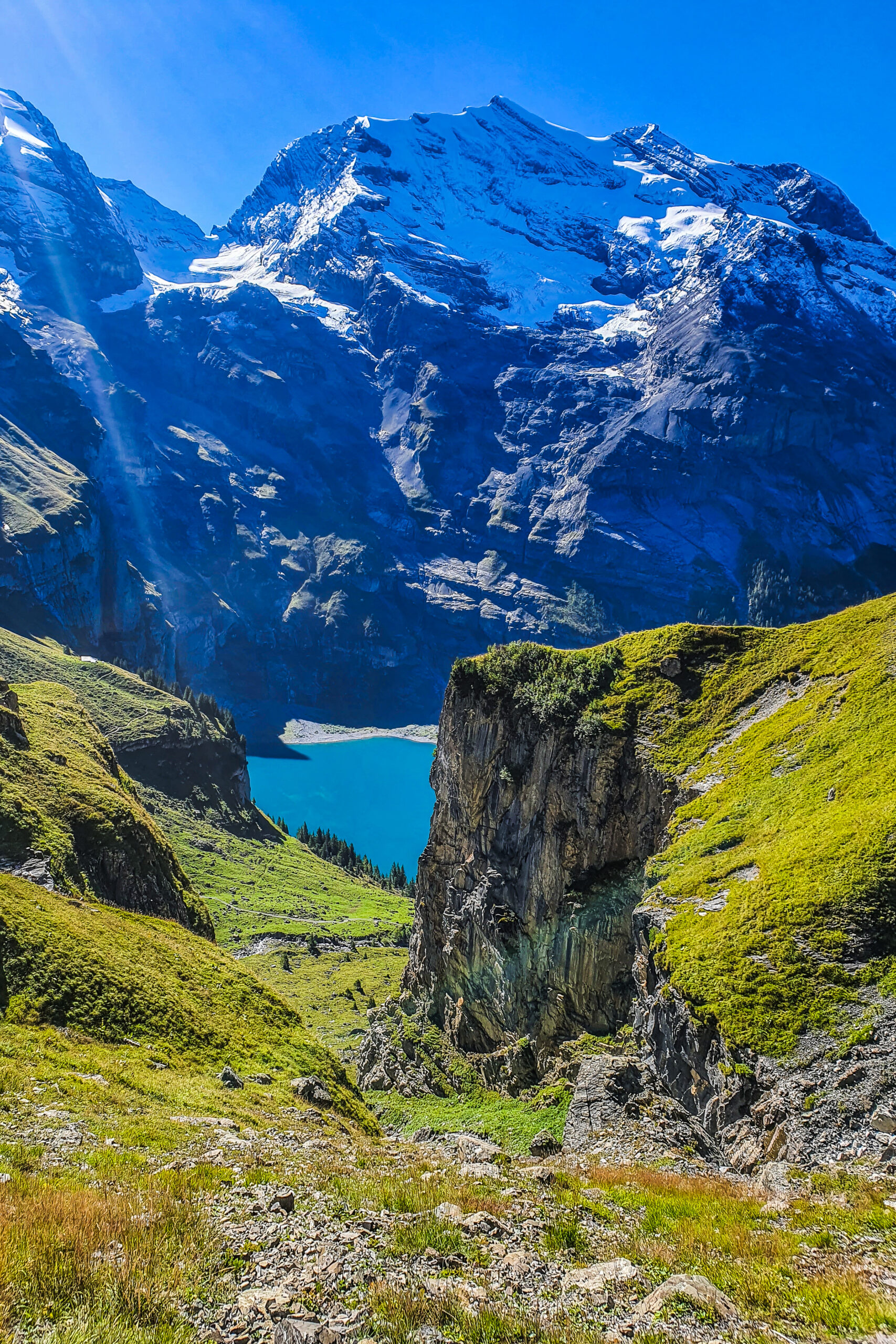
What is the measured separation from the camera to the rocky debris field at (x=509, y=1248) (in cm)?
686

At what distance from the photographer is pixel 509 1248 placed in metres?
8.72

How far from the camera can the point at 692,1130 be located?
17344mm

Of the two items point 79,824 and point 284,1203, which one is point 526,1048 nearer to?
point 79,824

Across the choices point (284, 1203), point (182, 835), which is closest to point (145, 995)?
point (284, 1203)

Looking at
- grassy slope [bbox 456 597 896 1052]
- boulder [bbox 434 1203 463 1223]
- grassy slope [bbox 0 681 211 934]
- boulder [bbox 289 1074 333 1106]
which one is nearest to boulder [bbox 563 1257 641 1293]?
boulder [bbox 434 1203 463 1223]

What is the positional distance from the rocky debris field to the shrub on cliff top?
2361 centimetres

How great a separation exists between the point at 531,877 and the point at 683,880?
46.1 ft

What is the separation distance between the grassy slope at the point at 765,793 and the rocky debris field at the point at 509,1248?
174 inches

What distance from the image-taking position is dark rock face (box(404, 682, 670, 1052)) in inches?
1216

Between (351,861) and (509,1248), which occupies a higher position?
(351,861)

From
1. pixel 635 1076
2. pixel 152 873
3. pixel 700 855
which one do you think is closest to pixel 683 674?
pixel 700 855

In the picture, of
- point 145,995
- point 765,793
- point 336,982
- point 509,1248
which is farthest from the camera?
point 336,982

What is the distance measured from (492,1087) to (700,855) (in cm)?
1916

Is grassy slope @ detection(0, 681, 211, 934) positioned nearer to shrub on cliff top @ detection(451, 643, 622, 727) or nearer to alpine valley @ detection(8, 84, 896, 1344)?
alpine valley @ detection(8, 84, 896, 1344)
